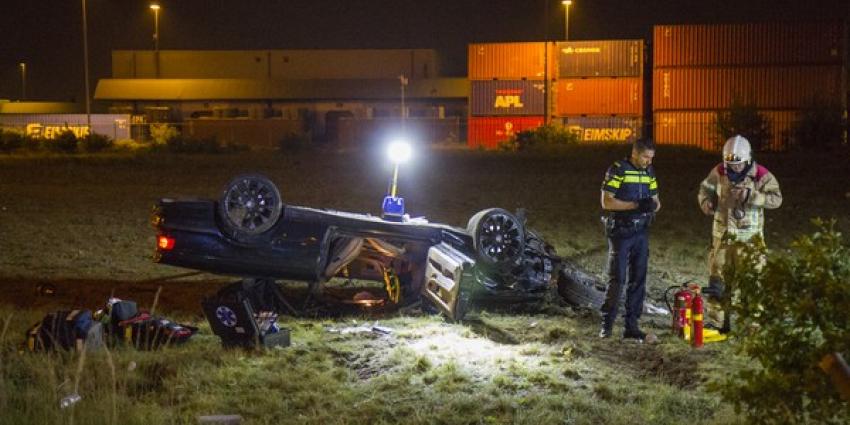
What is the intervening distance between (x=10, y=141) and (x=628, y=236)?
126 ft

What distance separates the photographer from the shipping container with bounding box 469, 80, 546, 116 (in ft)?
163

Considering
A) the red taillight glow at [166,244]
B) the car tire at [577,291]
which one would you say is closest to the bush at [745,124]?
the car tire at [577,291]

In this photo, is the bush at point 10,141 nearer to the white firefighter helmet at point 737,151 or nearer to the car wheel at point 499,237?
the car wheel at point 499,237

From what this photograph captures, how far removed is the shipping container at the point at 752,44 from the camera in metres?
46.1

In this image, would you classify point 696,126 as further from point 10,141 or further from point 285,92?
point 10,141

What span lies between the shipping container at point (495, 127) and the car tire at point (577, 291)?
1570 inches

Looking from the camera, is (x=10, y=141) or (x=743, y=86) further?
(x=743, y=86)

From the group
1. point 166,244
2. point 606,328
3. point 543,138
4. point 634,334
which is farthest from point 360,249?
point 543,138

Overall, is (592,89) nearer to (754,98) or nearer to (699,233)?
(754,98)

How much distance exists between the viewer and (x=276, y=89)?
61.4 m

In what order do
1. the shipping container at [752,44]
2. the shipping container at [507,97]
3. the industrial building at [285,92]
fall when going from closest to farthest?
the shipping container at [752,44], the shipping container at [507,97], the industrial building at [285,92]

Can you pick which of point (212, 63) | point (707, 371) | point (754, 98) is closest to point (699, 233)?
point (707, 371)


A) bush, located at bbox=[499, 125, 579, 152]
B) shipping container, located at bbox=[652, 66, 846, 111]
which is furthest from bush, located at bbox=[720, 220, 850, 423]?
shipping container, located at bbox=[652, 66, 846, 111]

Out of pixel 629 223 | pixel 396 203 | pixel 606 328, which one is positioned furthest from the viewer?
pixel 396 203
